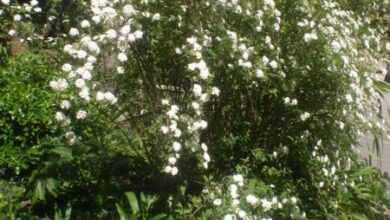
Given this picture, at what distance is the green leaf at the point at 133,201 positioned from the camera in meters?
3.82

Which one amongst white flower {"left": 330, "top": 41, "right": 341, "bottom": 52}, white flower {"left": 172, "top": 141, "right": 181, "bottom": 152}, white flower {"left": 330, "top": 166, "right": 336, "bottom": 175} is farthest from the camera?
white flower {"left": 330, "top": 166, "right": 336, "bottom": 175}

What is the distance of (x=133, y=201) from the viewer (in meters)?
3.85

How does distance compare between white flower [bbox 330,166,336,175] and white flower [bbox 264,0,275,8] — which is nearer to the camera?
white flower [bbox 264,0,275,8]

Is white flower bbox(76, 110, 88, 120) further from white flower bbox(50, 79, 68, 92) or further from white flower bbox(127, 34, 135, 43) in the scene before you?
white flower bbox(127, 34, 135, 43)

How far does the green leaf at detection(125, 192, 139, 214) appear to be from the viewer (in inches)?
150

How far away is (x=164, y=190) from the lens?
4.10m

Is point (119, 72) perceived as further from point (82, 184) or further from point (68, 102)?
point (82, 184)

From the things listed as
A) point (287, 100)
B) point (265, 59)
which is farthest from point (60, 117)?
point (287, 100)

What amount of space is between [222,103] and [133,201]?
0.94 meters

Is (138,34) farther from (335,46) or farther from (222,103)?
(335,46)

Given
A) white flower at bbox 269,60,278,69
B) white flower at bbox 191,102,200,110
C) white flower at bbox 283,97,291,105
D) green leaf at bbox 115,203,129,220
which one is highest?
white flower at bbox 269,60,278,69

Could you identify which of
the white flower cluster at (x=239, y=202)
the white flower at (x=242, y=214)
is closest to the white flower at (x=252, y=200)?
the white flower cluster at (x=239, y=202)

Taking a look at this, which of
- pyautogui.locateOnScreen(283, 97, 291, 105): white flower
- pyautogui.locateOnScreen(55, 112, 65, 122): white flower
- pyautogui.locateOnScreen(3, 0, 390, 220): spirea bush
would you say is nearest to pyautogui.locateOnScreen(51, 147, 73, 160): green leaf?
pyautogui.locateOnScreen(3, 0, 390, 220): spirea bush

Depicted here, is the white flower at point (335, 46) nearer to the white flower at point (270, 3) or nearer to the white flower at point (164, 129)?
the white flower at point (270, 3)
